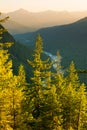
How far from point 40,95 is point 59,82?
608 cm

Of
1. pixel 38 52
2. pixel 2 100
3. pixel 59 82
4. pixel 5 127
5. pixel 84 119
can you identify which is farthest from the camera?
pixel 84 119

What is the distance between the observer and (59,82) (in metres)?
54.2

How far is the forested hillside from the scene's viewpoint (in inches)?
1611

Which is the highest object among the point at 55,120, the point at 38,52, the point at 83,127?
the point at 38,52

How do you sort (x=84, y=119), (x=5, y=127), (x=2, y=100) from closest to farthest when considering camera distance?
(x=2, y=100) → (x=5, y=127) → (x=84, y=119)

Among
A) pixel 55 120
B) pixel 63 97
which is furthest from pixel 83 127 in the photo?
pixel 55 120

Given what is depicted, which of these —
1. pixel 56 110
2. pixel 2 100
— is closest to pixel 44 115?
pixel 56 110

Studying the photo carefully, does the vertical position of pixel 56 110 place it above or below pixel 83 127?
above

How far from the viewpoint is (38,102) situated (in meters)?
49.5

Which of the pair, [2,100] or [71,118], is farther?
[71,118]

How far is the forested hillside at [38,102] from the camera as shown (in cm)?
4092

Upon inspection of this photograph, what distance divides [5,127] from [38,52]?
1123 centimetres

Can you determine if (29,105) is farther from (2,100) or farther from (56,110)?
(2,100)

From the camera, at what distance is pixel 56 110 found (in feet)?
166
